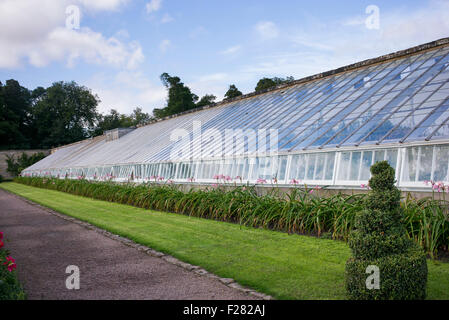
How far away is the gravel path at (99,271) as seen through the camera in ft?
14.4

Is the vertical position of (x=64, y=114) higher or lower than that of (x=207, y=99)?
lower

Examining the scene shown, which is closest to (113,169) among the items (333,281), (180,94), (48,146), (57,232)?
(57,232)

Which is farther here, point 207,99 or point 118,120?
point 118,120

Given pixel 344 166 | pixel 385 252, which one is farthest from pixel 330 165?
pixel 385 252

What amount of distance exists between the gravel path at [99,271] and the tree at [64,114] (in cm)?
6528

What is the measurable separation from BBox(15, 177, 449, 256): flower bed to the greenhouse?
0.62m

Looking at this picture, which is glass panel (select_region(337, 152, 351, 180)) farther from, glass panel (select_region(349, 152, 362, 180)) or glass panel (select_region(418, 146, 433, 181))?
glass panel (select_region(418, 146, 433, 181))

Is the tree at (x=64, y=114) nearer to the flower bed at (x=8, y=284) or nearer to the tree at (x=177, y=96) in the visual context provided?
the tree at (x=177, y=96)

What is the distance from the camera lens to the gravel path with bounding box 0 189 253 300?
173 inches

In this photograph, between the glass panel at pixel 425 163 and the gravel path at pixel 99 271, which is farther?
the glass panel at pixel 425 163

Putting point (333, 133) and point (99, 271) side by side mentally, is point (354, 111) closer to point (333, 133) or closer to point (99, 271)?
point (333, 133)

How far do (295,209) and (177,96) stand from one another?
52722mm

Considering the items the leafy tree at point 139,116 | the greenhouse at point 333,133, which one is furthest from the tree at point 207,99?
the greenhouse at point 333,133

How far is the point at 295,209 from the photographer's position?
788 centimetres
